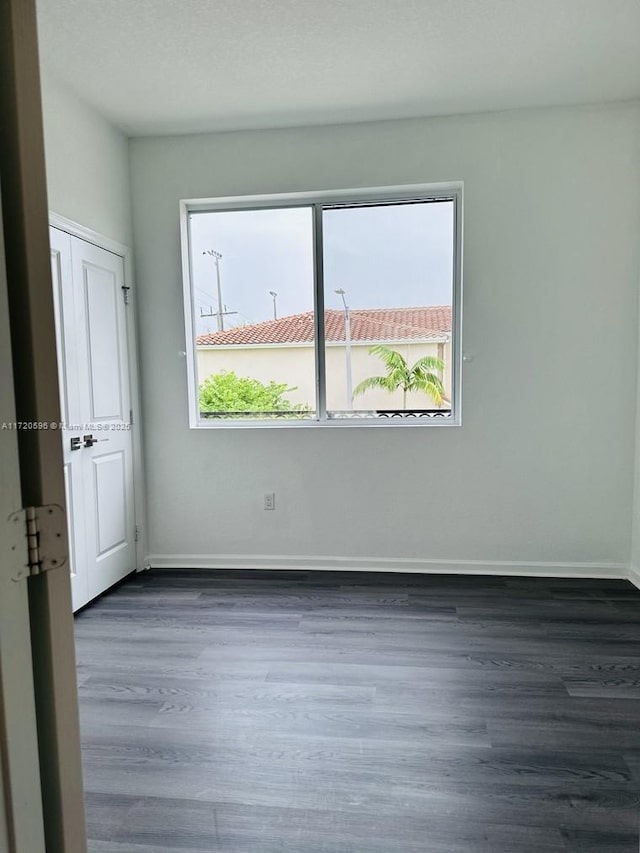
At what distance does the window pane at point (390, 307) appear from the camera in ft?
11.1

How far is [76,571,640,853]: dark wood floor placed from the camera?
1476 mm

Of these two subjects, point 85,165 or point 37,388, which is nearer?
point 37,388

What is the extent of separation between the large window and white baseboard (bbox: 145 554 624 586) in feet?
3.05

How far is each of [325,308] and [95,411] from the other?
160cm

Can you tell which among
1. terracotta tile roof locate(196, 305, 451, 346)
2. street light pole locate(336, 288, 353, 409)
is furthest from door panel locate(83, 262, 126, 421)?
street light pole locate(336, 288, 353, 409)

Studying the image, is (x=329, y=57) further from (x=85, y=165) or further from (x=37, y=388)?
(x=37, y=388)

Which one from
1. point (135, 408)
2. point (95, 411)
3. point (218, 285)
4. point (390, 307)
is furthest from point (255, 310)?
point (95, 411)

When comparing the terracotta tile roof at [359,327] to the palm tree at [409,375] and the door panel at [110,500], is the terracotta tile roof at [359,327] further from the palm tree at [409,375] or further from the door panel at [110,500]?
the door panel at [110,500]

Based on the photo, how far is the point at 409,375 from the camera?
3453 millimetres

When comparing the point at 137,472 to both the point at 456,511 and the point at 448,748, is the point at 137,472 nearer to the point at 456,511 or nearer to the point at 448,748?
the point at 456,511

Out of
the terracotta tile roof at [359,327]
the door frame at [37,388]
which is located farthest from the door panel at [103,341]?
the door frame at [37,388]

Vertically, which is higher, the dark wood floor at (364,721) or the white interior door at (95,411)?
the white interior door at (95,411)

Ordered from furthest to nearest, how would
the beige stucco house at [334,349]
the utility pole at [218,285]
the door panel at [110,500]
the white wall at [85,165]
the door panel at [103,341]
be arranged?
the utility pole at [218,285] < the beige stucco house at [334,349] < the door panel at [110,500] < the door panel at [103,341] < the white wall at [85,165]

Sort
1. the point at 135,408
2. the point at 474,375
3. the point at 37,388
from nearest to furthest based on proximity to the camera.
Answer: the point at 37,388, the point at 474,375, the point at 135,408
